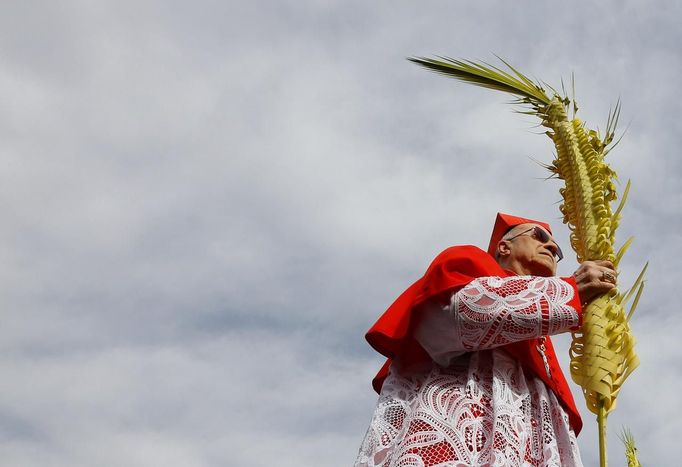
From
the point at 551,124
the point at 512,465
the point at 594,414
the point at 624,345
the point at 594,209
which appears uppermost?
the point at 551,124

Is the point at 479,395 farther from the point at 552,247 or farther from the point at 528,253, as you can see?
the point at 552,247

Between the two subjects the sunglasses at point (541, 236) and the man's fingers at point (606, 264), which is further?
the sunglasses at point (541, 236)

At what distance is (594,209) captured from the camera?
4.95 metres

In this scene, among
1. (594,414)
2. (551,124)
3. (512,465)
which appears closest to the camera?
(512,465)

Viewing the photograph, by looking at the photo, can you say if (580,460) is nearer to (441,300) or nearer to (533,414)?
(533,414)

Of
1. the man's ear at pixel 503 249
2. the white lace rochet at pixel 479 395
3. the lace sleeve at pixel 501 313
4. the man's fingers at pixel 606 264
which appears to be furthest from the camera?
the man's ear at pixel 503 249

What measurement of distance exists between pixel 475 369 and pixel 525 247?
105 centimetres

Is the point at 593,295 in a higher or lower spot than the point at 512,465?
higher

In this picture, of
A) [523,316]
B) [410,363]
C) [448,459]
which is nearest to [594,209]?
[523,316]

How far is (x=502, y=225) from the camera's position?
18.1 feet

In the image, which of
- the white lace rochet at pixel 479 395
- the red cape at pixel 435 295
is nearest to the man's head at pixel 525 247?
the red cape at pixel 435 295

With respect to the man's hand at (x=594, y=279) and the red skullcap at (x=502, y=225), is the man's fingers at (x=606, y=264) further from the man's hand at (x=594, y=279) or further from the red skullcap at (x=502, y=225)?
the red skullcap at (x=502, y=225)

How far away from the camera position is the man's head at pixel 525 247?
204 inches

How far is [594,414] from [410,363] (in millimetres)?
946
